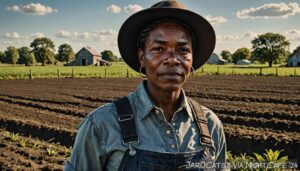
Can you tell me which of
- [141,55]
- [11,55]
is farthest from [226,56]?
[141,55]

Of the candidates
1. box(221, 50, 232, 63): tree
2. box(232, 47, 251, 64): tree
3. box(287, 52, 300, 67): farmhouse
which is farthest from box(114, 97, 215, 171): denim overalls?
box(221, 50, 232, 63): tree

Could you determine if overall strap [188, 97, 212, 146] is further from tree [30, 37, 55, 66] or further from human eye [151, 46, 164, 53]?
tree [30, 37, 55, 66]

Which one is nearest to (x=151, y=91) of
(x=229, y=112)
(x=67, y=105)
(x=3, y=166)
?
(x=3, y=166)

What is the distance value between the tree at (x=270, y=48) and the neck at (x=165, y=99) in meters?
81.5

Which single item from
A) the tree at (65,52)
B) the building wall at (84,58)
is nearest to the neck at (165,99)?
the building wall at (84,58)

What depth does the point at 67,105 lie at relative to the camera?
50.8 ft

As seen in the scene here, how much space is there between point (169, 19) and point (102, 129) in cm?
84

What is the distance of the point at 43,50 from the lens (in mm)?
88375

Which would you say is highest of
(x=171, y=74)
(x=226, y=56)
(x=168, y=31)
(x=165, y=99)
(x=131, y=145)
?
(x=226, y=56)

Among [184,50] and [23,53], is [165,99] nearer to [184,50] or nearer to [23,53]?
[184,50]

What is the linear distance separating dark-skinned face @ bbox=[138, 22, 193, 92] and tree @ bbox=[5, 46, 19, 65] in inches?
3803

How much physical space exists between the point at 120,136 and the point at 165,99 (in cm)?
44

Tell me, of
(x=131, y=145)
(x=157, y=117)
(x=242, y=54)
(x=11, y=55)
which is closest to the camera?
(x=131, y=145)

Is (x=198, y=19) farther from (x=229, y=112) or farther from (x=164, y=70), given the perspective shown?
(x=229, y=112)
